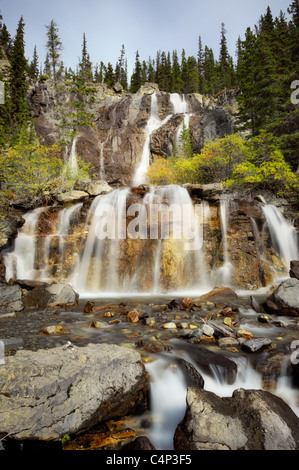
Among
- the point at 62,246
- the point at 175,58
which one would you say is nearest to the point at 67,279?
the point at 62,246

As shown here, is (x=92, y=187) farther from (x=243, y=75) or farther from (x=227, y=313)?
(x=243, y=75)

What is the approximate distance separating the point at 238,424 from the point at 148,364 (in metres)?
1.93

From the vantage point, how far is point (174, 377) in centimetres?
388

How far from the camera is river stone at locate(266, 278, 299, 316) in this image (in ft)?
23.4

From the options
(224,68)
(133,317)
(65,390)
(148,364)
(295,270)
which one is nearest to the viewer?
(65,390)

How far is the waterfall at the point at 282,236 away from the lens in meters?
13.7

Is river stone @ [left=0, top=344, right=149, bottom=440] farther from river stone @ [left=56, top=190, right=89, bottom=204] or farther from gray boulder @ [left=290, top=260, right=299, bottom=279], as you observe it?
river stone @ [left=56, top=190, right=89, bottom=204]

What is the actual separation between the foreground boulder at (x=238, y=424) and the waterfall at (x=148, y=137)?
3128 cm

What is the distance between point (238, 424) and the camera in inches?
102

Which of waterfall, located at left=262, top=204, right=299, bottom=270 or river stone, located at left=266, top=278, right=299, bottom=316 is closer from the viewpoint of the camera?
river stone, located at left=266, top=278, right=299, bottom=316

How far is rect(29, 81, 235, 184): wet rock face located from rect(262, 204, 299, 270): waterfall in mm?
20941

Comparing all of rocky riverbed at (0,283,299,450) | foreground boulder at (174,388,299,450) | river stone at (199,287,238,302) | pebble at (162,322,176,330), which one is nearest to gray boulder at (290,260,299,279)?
river stone at (199,287,238,302)

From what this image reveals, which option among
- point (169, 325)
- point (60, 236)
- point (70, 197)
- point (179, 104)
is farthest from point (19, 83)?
point (169, 325)
